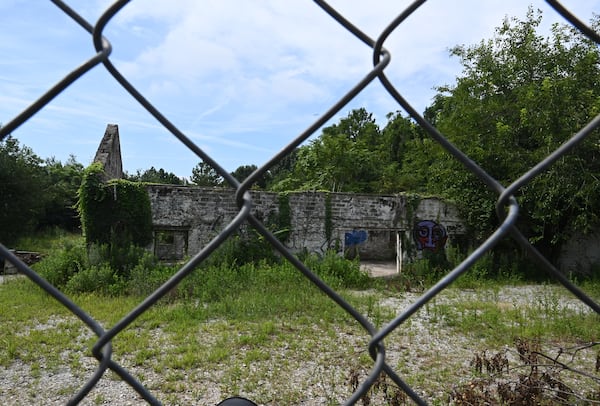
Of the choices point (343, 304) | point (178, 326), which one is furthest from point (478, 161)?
point (343, 304)

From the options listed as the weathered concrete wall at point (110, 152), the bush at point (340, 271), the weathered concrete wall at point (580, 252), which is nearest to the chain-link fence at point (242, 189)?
the bush at point (340, 271)

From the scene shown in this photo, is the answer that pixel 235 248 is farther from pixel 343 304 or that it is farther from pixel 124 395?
pixel 343 304

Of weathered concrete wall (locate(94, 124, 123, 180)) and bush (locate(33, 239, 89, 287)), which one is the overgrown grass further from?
weathered concrete wall (locate(94, 124, 123, 180))

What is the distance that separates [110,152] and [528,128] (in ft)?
32.3

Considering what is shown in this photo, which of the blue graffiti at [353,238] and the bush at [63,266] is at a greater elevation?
the blue graffiti at [353,238]

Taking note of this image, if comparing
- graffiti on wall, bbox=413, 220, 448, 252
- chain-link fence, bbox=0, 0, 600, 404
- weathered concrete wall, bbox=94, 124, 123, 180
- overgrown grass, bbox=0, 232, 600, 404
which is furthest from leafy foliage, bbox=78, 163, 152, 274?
chain-link fence, bbox=0, 0, 600, 404

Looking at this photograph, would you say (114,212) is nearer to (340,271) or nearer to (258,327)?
(340,271)

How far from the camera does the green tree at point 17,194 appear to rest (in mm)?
14305

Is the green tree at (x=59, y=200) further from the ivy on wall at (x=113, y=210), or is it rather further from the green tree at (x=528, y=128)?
the green tree at (x=528, y=128)

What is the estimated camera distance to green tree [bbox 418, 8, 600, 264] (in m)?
8.55

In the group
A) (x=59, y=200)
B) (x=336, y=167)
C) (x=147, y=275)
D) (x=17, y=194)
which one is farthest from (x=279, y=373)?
(x=59, y=200)

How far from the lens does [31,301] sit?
21.4 feet

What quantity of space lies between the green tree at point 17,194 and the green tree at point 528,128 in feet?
43.6

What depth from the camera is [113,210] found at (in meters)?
8.48
